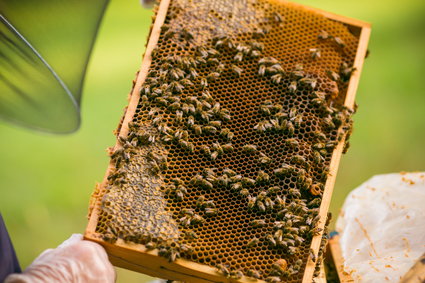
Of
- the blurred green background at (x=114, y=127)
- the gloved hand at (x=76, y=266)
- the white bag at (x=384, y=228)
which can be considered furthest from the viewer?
the blurred green background at (x=114, y=127)

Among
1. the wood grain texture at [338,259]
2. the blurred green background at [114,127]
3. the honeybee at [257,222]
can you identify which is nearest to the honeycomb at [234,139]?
the honeybee at [257,222]

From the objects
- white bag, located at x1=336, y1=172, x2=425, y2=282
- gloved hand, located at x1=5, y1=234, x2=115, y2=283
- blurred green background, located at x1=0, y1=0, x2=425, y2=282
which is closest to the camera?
gloved hand, located at x1=5, y1=234, x2=115, y2=283

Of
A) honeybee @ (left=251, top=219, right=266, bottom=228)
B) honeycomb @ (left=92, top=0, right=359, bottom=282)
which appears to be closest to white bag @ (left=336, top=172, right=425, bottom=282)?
honeycomb @ (left=92, top=0, right=359, bottom=282)

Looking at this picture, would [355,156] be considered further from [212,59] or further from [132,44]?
[132,44]

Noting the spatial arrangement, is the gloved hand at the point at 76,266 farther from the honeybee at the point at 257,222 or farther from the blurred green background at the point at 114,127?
the blurred green background at the point at 114,127

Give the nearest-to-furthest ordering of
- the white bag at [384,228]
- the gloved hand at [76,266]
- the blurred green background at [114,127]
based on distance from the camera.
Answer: the gloved hand at [76,266], the white bag at [384,228], the blurred green background at [114,127]

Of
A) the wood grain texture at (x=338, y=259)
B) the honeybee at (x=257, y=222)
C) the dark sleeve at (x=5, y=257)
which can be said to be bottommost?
the dark sleeve at (x=5, y=257)

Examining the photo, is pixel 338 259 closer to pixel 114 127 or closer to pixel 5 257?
pixel 5 257

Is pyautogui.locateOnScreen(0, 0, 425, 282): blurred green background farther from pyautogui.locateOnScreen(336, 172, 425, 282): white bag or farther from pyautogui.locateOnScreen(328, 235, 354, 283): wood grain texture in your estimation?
pyautogui.locateOnScreen(328, 235, 354, 283): wood grain texture
